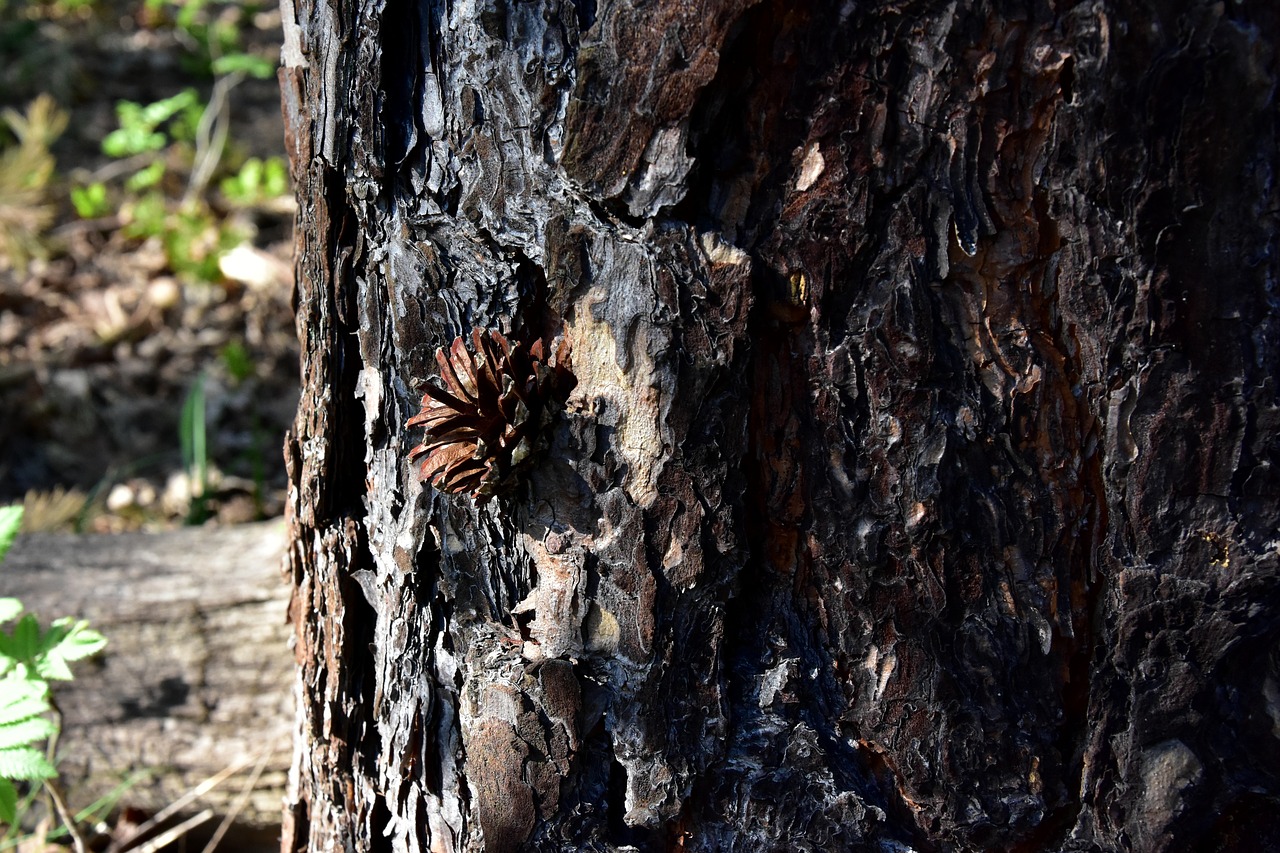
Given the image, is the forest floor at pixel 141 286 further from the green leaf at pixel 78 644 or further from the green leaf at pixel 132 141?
the green leaf at pixel 78 644

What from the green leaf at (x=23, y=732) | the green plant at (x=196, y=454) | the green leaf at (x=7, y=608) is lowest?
the green leaf at (x=23, y=732)

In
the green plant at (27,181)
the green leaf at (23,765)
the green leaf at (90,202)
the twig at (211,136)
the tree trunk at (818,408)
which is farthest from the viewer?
the twig at (211,136)

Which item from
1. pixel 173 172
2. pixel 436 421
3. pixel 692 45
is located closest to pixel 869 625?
pixel 436 421

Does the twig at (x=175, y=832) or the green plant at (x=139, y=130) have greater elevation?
the green plant at (x=139, y=130)

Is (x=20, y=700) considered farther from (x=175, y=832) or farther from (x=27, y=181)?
(x=27, y=181)

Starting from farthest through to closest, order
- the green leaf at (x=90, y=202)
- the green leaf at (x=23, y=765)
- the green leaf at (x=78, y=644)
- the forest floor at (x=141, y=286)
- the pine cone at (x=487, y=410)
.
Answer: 1. the green leaf at (x=90, y=202)
2. the forest floor at (x=141, y=286)
3. the green leaf at (x=78, y=644)
4. the green leaf at (x=23, y=765)
5. the pine cone at (x=487, y=410)


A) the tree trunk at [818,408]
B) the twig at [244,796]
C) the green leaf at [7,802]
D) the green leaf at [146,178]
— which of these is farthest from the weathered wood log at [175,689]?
the green leaf at [146,178]

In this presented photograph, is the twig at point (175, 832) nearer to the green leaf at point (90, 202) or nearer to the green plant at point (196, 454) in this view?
the green plant at point (196, 454)

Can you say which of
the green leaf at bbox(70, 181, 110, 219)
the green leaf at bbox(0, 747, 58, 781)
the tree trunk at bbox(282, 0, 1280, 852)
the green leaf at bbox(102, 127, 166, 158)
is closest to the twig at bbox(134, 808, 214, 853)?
the green leaf at bbox(0, 747, 58, 781)

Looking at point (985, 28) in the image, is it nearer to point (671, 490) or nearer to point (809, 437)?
point (809, 437)

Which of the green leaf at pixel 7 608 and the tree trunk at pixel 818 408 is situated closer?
the tree trunk at pixel 818 408
